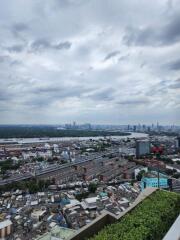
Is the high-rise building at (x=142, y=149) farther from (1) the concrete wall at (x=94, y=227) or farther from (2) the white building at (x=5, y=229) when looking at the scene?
(1) the concrete wall at (x=94, y=227)

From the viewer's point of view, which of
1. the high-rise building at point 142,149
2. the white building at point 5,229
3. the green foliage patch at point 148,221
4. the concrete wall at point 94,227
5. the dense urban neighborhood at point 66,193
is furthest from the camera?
the high-rise building at point 142,149

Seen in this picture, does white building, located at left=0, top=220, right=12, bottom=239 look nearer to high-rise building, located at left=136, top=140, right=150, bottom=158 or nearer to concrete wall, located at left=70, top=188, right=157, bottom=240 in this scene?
concrete wall, located at left=70, top=188, right=157, bottom=240

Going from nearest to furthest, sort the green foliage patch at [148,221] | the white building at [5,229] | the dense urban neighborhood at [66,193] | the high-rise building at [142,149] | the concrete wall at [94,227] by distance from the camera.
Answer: the green foliage patch at [148,221]
the concrete wall at [94,227]
the white building at [5,229]
the dense urban neighborhood at [66,193]
the high-rise building at [142,149]

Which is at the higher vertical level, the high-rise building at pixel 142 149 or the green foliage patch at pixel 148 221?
the green foliage patch at pixel 148 221

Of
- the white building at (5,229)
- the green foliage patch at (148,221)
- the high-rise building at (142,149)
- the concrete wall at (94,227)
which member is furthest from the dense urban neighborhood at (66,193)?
the high-rise building at (142,149)

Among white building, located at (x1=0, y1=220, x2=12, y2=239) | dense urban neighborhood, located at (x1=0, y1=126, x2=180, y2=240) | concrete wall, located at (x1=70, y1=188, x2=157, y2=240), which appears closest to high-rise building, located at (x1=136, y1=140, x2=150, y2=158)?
dense urban neighborhood, located at (x1=0, y1=126, x2=180, y2=240)

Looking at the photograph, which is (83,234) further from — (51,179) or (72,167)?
(72,167)

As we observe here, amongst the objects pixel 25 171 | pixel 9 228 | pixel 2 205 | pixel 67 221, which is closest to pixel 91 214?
pixel 67 221

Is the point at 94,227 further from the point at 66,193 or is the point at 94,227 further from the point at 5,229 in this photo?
the point at 66,193

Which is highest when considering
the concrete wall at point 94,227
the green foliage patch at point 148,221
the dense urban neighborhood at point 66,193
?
the green foliage patch at point 148,221

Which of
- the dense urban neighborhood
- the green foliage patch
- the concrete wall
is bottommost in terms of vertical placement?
the dense urban neighborhood

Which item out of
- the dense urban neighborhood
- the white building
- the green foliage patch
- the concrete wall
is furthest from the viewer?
the dense urban neighborhood
